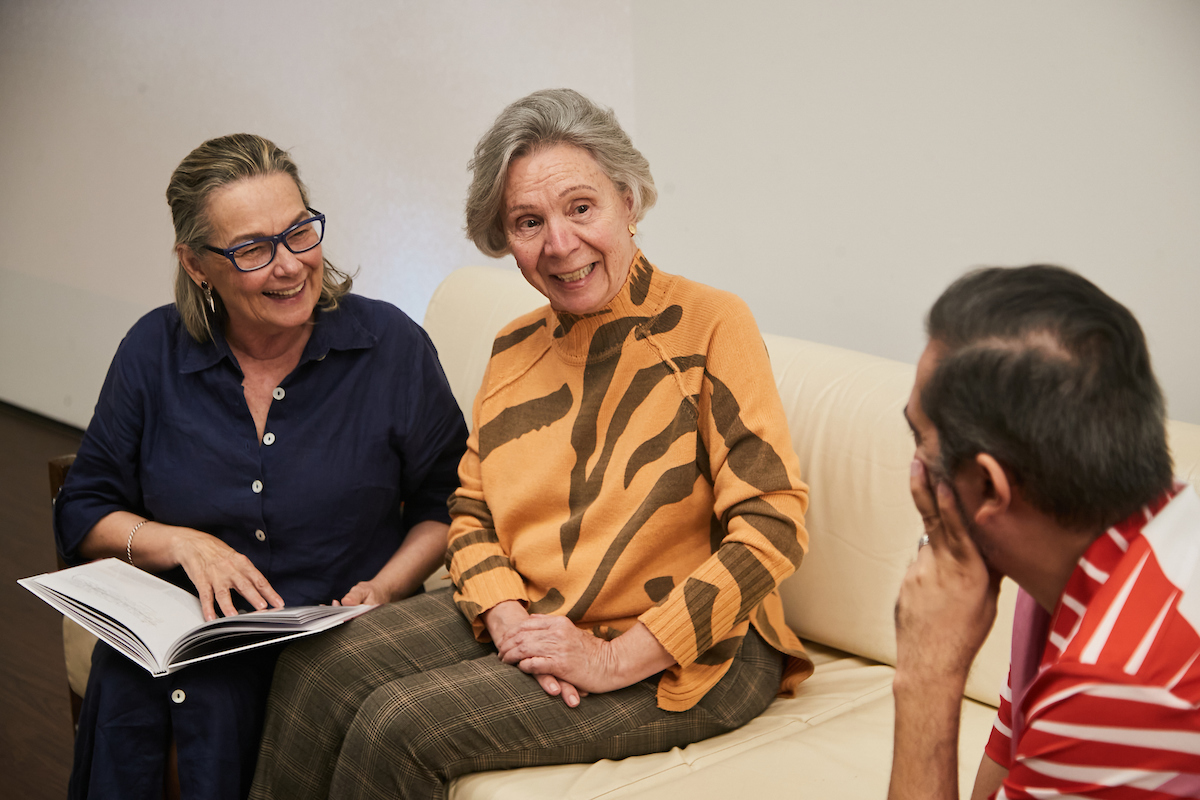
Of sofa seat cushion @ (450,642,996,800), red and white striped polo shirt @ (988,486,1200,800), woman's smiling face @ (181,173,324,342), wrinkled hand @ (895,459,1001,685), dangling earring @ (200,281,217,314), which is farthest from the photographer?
dangling earring @ (200,281,217,314)

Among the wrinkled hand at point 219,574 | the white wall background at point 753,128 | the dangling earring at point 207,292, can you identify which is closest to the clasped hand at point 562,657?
the wrinkled hand at point 219,574

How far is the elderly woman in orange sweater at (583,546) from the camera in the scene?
4.62ft

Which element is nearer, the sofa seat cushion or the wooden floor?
the sofa seat cushion

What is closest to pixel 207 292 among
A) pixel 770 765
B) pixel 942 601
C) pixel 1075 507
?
pixel 770 765

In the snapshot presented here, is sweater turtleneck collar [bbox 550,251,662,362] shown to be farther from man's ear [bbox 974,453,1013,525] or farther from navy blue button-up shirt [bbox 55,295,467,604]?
man's ear [bbox 974,453,1013,525]

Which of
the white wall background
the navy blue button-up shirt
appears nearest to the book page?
the navy blue button-up shirt

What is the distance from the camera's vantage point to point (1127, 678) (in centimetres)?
69

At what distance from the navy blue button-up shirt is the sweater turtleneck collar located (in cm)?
38

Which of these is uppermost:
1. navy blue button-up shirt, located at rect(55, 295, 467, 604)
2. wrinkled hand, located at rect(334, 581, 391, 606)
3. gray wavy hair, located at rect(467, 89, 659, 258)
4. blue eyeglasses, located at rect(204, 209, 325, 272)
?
gray wavy hair, located at rect(467, 89, 659, 258)

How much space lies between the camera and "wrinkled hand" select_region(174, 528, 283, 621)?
159 centimetres

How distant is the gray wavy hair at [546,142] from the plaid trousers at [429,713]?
27.3 inches

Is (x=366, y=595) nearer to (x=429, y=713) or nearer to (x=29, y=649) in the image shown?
(x=429, y=713)

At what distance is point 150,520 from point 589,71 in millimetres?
1641

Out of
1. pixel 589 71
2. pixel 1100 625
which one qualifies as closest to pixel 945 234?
pixel 589 71
